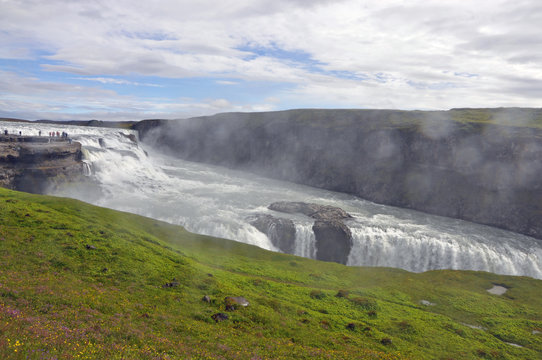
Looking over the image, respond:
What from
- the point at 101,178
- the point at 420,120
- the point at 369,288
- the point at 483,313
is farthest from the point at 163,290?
the point at 420,120

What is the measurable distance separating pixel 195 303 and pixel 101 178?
8192cm

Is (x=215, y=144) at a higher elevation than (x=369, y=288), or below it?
higher

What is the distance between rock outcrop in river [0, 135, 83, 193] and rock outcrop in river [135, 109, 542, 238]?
303 feet

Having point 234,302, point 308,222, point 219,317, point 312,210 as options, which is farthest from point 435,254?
point 219,317

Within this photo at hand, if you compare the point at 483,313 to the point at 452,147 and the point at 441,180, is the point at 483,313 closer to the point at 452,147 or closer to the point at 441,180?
the point at 441,180

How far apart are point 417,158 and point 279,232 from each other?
78.0 metres

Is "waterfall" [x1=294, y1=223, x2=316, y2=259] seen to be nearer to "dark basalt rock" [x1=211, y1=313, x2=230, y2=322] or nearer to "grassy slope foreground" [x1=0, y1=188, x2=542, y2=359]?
"grassy slope foreground" [x1=0, y1=188, x2=542, y2=359]

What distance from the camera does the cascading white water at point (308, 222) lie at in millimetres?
70188

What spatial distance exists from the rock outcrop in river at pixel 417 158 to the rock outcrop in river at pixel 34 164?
92240mm

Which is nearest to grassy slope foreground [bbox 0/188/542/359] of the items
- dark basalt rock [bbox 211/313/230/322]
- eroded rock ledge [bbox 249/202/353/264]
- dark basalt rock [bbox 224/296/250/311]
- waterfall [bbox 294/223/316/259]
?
dark basalt rock [bbox 211/313/230/322]

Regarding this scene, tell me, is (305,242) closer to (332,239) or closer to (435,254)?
(332,239)

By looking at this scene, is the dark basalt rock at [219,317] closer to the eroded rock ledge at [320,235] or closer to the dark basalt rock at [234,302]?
the dark basalt rock at [234,302]

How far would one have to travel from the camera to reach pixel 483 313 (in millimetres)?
37938

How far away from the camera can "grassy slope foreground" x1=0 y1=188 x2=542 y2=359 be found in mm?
18453
